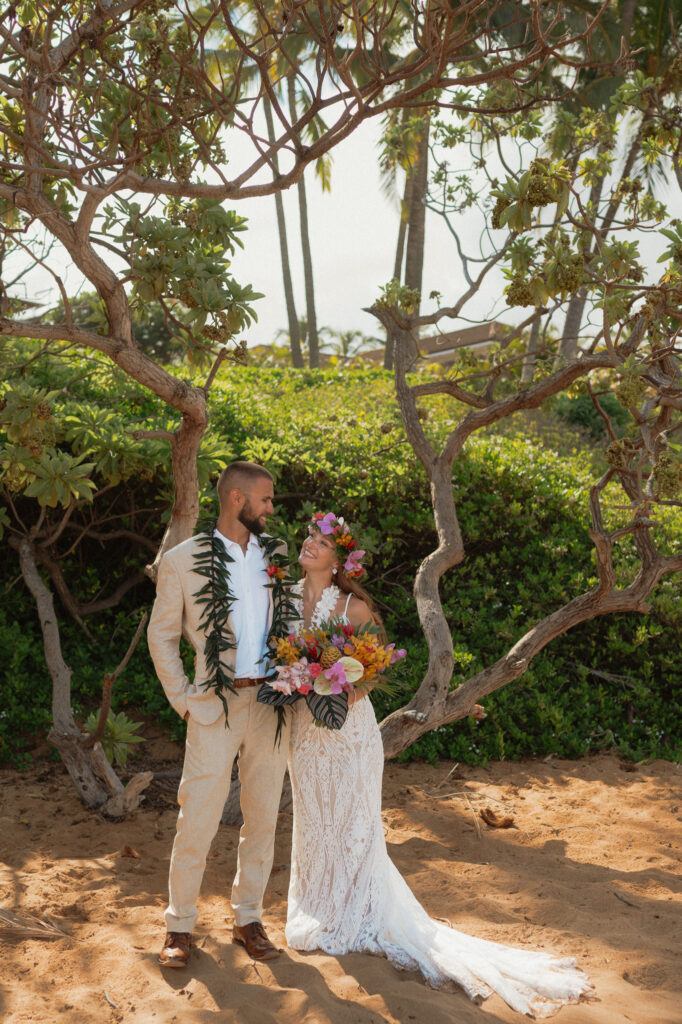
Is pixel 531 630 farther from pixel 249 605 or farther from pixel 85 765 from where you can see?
pixel 85 765

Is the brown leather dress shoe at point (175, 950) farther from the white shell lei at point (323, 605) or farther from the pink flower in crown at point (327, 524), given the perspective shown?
the pink flower in crown at point (327, 524)

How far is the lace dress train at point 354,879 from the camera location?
3.65 m

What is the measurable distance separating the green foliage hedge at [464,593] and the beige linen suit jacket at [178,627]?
8.00 feet

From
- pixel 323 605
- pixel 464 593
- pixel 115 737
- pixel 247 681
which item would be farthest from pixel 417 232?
pixel 247 681

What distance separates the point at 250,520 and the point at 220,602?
1.31 ft

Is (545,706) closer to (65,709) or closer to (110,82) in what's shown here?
(65,709)

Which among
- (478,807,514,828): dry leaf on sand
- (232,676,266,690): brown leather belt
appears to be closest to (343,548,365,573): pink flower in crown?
(232,676,266,690): brown leather belt

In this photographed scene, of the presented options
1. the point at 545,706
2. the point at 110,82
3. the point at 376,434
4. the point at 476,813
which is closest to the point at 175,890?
the point at 476,813

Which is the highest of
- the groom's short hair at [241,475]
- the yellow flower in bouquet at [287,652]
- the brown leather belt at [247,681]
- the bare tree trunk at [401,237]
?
the bare tree trunk at [401,237]

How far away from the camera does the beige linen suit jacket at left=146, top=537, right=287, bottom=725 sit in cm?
377

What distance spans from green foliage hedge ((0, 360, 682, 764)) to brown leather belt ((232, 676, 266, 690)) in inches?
98.0

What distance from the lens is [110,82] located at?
Result: 5688 millimetres

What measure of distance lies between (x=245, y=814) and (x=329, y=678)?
85cm

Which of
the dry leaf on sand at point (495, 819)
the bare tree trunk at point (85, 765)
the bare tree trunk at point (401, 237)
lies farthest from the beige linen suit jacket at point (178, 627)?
the bare tree trunk at point (401, 237)
